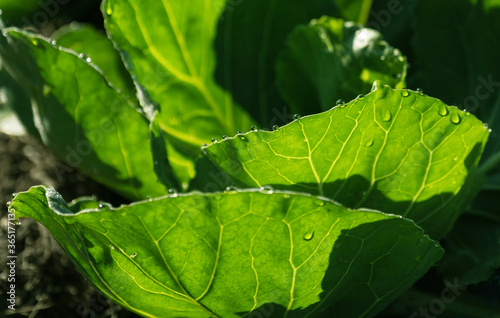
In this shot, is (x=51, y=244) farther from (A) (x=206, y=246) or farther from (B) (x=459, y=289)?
(B) (x=459, y=289)

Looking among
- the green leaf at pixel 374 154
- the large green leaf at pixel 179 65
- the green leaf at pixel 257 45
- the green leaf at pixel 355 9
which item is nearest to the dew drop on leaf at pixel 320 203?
the green leaf at pixel 374 154

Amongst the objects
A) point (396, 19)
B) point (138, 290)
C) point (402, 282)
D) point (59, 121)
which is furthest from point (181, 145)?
point (396, 19)

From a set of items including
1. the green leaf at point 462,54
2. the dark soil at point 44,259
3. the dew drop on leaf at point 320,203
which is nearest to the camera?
the dew drop on leaf at point 320,203

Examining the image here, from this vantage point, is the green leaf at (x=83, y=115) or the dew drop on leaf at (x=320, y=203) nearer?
the dew drop on leaf at (x=320, y=203)

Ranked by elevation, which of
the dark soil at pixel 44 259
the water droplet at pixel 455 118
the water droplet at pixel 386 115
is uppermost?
the water droplet at pixel 386 115

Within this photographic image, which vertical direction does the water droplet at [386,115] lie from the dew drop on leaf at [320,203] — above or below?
above

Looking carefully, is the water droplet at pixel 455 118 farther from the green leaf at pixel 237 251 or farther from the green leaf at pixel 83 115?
the green leaf at pixel 83 115

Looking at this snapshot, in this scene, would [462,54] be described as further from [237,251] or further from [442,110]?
[237,251]
